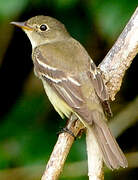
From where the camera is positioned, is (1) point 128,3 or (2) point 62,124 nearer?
(1) point 128,3

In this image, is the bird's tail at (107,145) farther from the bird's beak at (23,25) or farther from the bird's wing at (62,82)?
the bird's beak at (23,25)

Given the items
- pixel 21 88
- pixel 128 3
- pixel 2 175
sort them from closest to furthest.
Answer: pixel 128 3
pixel 2 175
pixel 21 88

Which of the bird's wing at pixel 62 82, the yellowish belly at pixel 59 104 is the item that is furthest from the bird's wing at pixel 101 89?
the yellowish belly at pixel 59 104

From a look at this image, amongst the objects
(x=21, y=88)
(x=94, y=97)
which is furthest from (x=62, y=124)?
(x=94, y=97)

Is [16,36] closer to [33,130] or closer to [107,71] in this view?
[33,130]

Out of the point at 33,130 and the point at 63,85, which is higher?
the point at 63,85

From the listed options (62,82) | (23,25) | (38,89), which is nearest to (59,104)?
(62,82)

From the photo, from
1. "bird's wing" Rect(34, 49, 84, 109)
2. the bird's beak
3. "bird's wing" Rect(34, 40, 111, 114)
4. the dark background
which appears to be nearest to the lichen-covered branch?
"bird's wing" Rect(34, 40, 111, 114)
